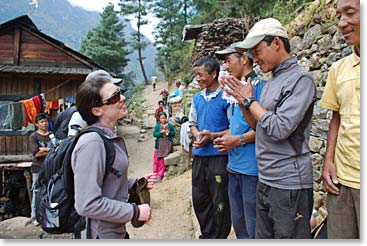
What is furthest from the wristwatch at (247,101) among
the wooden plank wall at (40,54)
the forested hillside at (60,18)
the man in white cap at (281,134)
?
the wooden plank wall at (40,54)

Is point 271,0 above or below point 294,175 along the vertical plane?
above

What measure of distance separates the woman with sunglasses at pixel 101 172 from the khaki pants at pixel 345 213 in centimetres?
78

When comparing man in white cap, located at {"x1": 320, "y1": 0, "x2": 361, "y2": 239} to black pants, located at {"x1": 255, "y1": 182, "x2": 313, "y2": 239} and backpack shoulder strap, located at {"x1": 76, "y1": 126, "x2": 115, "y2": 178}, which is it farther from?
backpack shoulder strap, located at {"x1": 76, "y1": 126, "x2": 115, "y2": 178}

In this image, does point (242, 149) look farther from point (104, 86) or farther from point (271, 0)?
point (271, 0)

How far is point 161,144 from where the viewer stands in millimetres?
5816

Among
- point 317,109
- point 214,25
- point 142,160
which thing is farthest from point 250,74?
point 142,160

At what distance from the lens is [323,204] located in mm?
2172

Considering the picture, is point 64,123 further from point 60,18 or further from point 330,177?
point 330,177

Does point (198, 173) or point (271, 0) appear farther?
point (271, 0)

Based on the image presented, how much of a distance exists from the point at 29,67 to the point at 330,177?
6.94 meters

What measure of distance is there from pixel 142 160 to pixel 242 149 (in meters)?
6.75

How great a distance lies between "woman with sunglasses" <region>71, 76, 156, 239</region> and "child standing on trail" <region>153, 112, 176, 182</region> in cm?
448

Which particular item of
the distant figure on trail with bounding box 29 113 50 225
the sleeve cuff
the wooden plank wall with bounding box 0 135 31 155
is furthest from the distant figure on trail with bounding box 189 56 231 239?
the wooden plank wall with bounding box 0 135 31 155

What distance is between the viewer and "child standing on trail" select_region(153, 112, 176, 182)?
19.1 ft
